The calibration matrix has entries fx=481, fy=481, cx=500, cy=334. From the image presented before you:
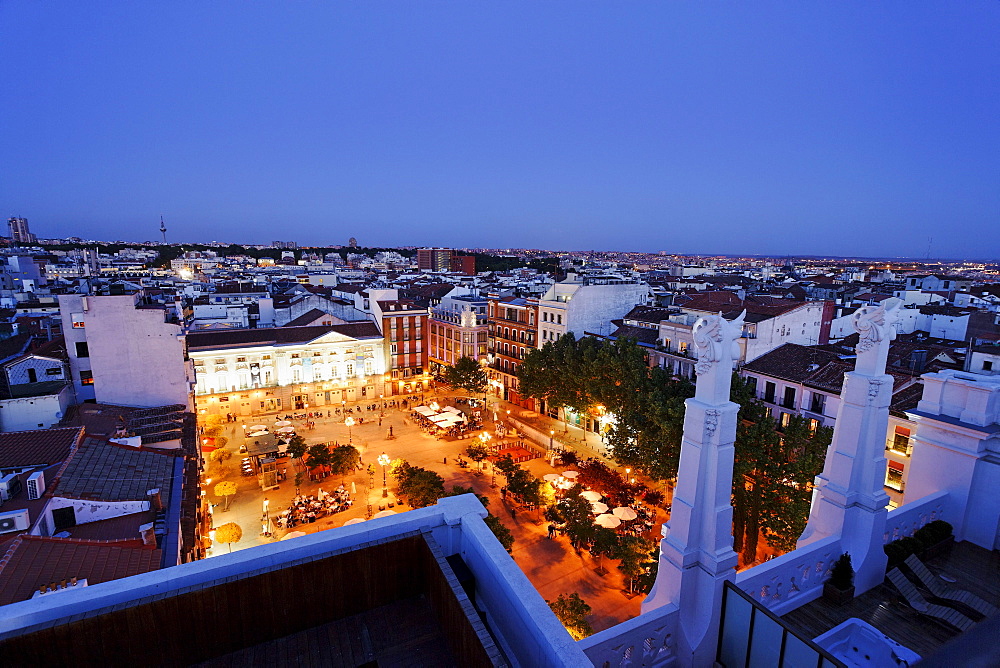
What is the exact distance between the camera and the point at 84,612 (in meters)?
5.40

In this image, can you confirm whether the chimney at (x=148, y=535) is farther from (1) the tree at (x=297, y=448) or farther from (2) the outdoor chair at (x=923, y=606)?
(1) the tree at (x=297, y=448)

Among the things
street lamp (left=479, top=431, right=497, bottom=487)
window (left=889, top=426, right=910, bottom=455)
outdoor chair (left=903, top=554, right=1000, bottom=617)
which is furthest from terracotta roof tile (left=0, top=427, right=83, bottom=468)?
window (left=889, top=426, right=910, bottom=455)

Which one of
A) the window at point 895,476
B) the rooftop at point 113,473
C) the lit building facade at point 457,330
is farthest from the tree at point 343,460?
the window at point 895,476

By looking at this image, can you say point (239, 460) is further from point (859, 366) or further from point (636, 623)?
point (859, 366)

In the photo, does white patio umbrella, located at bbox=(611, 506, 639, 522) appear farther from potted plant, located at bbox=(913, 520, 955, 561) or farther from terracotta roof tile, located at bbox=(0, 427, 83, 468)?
terracotta roof tile, located at bbox=(0, 427, 83, 468)

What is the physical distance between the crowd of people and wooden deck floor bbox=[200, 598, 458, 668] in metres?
24.5

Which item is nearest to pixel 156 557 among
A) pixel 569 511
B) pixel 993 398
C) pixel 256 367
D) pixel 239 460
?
pixel 569 511

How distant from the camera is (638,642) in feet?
24.4

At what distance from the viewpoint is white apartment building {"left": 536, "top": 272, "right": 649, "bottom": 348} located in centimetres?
4450

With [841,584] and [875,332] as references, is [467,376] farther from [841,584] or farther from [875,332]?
[875,332]

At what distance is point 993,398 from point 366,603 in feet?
43.0

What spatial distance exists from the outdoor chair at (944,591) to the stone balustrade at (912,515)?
0.55 meters

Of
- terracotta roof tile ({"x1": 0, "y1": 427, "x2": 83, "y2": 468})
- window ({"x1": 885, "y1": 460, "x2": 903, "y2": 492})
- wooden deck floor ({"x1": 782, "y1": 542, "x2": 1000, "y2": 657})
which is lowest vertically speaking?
window ({"x1": 885, "y1": 460, "x2": 903, "y2": 492})

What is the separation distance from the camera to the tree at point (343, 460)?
32719mm
